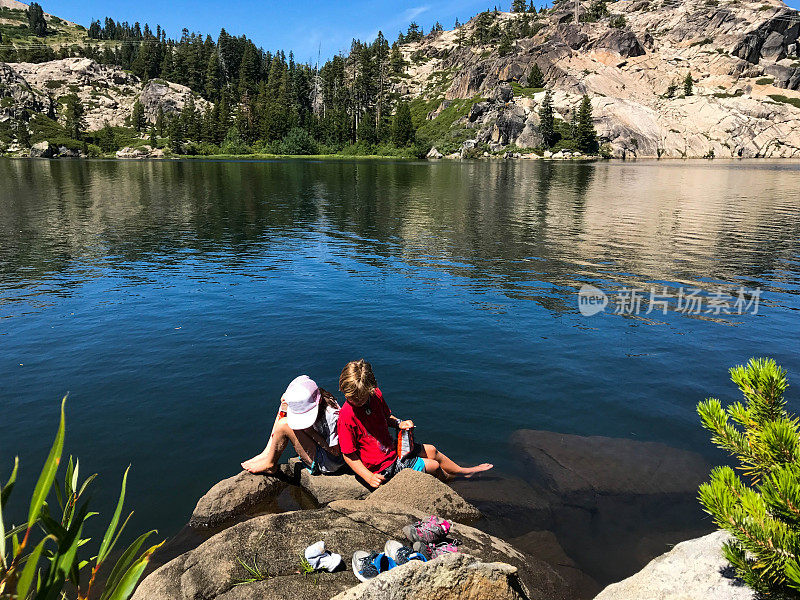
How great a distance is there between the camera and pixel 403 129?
168000 mm

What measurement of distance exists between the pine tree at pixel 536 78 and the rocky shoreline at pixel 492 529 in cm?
21306

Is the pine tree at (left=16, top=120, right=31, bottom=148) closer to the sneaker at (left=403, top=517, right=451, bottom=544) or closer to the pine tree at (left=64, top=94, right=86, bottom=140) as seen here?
the pine tree at (left=64, top=94, right=86, bottom=140)

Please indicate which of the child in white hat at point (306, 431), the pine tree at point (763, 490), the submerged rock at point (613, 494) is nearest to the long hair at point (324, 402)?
the child in white hat at point (306, 431)

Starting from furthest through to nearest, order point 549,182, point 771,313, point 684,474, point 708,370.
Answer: point 549,182 < point 771,313 < point 708,370 < point 684,474

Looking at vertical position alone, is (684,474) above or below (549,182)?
below

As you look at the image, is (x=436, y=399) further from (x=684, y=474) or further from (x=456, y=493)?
(x=684, y=474)

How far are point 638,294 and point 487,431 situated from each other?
1250cm

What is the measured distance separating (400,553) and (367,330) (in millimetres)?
11032

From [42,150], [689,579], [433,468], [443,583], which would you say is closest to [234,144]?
[42,150]

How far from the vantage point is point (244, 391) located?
12328 mm

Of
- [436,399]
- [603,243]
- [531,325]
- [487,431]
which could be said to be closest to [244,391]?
[436,399]

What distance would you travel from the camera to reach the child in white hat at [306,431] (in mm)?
8328

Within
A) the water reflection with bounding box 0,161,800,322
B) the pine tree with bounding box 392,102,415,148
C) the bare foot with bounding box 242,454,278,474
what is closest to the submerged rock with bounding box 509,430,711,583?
the bare foot with bounding box 242,454,278,474

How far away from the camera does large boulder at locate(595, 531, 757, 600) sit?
14.0 ft
